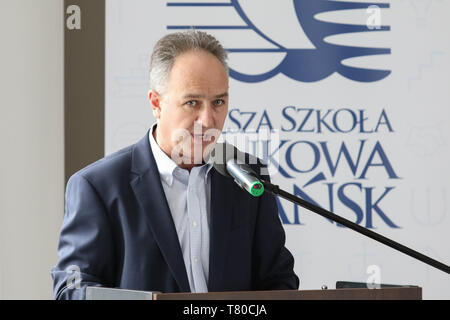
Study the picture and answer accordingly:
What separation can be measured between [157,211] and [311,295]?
634mm

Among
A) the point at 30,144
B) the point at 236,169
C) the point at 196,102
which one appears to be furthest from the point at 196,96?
the point at 30,144

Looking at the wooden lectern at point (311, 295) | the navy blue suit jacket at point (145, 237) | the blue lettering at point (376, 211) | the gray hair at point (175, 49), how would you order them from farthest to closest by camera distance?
the blue lettering at point (376, 211), the gray hair at point (175, 49), the navy blue suit jacket at point (145, 237), the wooden lectern at point (311, 295)

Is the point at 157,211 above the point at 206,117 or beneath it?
beneath

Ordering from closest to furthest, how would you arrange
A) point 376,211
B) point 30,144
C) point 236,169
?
point 236,169 < point 30,144 < point 376,211

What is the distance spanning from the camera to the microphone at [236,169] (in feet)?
4.21

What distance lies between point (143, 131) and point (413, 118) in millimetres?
1220

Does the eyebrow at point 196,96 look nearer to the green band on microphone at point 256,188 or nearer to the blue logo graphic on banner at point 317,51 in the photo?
the green band on microphone at point 256,188

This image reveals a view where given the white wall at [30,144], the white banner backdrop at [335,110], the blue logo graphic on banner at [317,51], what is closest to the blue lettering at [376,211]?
the white banner backdrop at [335,110]

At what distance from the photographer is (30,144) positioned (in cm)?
281

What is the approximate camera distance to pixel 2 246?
256cm

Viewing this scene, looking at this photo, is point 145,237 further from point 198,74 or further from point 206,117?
point 198,74

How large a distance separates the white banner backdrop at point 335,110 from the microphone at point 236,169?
55.0 inches
